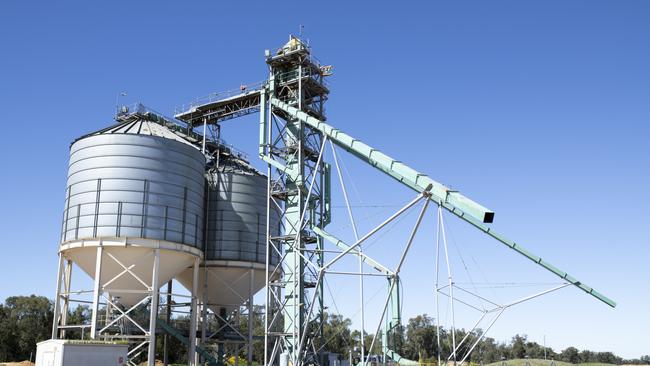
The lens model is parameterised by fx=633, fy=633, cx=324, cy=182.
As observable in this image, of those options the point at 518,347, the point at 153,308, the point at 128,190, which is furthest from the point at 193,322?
the point at 518,347

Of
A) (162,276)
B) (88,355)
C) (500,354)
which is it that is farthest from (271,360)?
(500,354)

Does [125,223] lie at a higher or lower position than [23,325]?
higher

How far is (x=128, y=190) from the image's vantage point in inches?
1593

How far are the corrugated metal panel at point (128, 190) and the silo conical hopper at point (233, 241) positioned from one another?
513 centimetres

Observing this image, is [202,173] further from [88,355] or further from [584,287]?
[584,287]

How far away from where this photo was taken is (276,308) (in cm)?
4491

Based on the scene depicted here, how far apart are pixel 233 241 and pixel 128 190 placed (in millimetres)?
10483

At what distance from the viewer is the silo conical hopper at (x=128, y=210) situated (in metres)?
39.7

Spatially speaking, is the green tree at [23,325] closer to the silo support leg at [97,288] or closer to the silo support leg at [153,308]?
the silo support leg at [97,288]

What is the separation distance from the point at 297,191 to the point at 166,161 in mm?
8981

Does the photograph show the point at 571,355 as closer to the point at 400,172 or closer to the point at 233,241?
the point at 233,241

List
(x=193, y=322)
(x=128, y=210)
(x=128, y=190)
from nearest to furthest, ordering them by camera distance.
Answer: (x=128, y=210)
(x=128, y=190)
(x=193, y=322)

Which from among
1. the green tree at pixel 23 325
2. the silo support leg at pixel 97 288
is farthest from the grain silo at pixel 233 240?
the green tree at pixel 23 325

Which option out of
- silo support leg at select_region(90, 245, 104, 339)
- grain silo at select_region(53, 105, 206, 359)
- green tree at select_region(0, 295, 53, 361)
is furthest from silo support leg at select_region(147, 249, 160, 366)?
green tree at select_region(0, 295, 53, 361)
